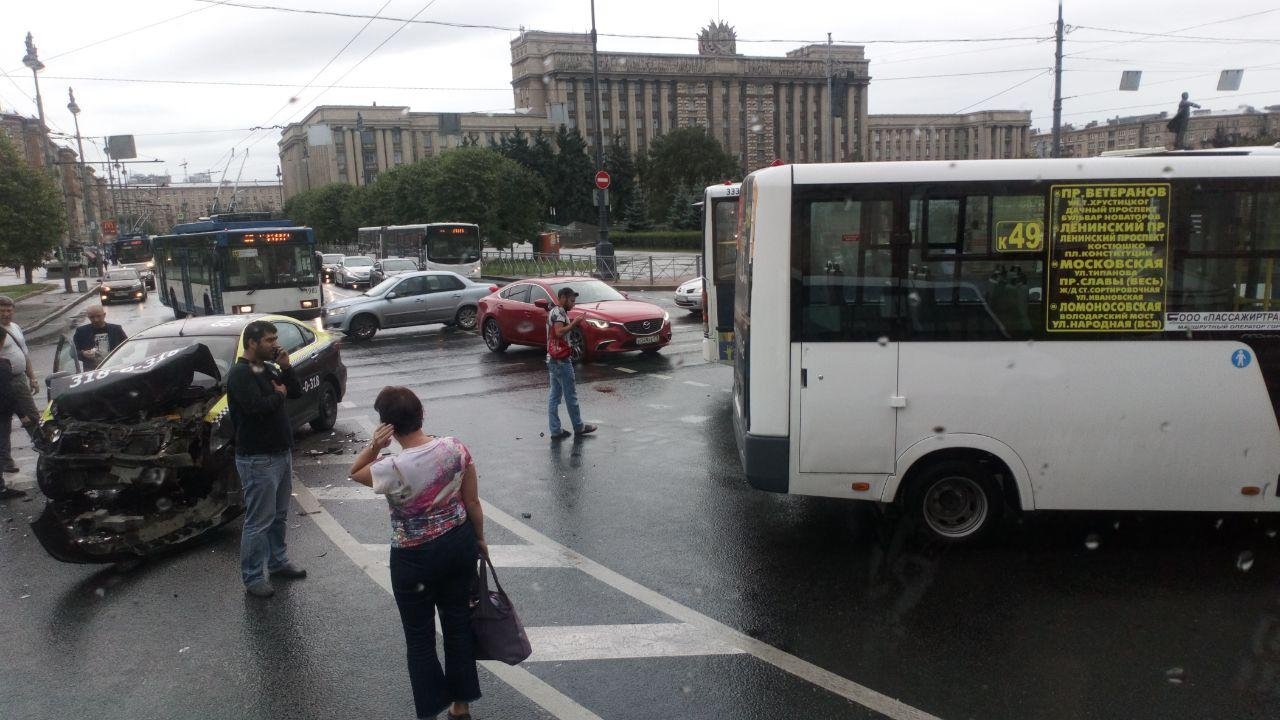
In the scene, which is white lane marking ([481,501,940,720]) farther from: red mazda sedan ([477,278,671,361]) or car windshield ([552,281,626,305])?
car windshield ([552,281,626,305])

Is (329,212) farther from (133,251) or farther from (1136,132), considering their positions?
(1136,132)

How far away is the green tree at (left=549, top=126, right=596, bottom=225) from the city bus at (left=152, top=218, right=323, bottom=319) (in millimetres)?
69321

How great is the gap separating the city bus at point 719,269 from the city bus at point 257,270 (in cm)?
1372

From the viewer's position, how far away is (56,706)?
475 centimetres

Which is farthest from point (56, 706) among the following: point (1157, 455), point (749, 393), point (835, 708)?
point (1157, 455)

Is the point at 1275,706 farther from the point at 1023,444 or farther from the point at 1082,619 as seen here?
the point at 1023,444

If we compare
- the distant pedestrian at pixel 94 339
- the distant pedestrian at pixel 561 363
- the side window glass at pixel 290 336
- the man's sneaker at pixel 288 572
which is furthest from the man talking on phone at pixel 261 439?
the distant pedestrian at pixel 94 339

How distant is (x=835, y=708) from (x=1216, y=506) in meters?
3.40

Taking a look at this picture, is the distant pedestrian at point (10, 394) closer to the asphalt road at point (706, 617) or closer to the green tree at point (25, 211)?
the asphalt road at point (706, 617)

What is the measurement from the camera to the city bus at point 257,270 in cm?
2236

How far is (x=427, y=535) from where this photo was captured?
13.2 ft

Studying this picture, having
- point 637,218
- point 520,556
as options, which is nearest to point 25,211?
point 520,556

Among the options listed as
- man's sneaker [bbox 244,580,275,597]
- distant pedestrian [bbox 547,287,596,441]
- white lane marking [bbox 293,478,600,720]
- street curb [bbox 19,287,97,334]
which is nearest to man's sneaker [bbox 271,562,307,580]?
man's sneaker [bbox 244,580,275,597]

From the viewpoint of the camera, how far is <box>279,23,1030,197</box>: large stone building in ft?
416
